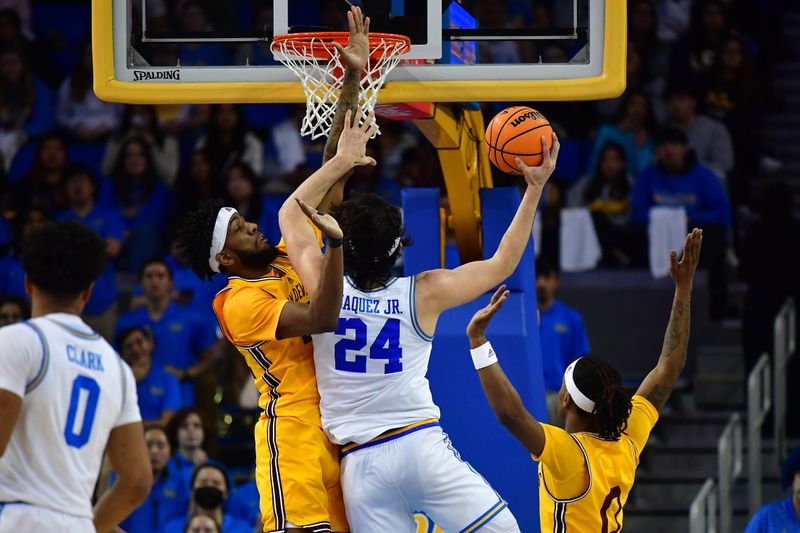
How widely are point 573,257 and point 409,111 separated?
5.27 meters

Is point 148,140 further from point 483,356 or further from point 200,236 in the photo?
point 483,356

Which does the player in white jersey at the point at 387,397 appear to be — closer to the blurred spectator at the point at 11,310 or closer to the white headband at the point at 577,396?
the white headband at the point at 577,396

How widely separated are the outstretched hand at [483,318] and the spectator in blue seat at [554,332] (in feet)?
14.5

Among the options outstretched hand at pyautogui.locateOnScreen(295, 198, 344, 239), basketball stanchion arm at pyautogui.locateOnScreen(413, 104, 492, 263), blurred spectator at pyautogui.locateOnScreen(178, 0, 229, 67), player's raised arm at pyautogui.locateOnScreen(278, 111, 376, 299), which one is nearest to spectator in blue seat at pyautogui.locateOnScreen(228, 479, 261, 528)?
basketball stanchion arm at pyautogui.locateOnScreen(413, 104, 492, 263)

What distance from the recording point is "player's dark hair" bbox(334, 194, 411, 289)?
5984 mm

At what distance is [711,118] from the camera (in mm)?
12641

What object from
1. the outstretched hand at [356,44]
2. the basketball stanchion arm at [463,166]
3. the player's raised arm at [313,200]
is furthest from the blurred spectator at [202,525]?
the outstretched hand at [356,44]

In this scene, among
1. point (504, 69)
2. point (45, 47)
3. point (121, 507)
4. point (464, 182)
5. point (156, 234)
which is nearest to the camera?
point (121, 507)

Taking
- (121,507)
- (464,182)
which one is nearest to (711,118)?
(464,182)

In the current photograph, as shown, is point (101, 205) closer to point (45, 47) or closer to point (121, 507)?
point (45, 47)

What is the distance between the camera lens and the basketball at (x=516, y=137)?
6500 millimetres

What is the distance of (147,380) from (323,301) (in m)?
5.17

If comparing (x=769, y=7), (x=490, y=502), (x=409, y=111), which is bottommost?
(x=490, y=502)

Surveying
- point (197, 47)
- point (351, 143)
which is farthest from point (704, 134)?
point (351, 143)
